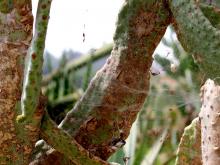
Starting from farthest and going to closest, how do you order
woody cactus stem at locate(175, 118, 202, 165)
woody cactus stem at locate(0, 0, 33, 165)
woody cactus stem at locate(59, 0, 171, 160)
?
1. woody cactus stem at locate(175, 118, 202, 165)
2. woody cactus stem at locate(59, 0, 171, 160)
3. woody cactus stem at locate(0, 0, 33, 165)

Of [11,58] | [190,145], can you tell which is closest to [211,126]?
[190,145]

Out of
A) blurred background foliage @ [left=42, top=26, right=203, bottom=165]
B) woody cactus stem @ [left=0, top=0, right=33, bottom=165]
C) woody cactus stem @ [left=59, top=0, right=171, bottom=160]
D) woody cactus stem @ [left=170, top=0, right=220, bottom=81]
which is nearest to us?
woody cactus stem @ [left=170, top=0, right=220, bottom=81]

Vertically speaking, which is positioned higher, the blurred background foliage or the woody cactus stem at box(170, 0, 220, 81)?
the woody cactus stem at box(170, 0, 220, 81)

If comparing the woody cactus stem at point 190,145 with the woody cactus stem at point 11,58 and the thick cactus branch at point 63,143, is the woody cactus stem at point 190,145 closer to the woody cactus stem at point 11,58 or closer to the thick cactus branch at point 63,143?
the thick cactus branch at point 63,143

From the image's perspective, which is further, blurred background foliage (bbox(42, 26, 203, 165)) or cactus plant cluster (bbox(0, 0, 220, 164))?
blurred background foliage (bbox(42, 26, 203, 165))

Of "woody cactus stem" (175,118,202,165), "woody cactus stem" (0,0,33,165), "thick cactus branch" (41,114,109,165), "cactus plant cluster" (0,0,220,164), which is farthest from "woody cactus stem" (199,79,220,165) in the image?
"woody cactus stem" (0,0,33,165)

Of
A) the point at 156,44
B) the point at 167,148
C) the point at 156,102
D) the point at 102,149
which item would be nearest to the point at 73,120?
the point at 102,149

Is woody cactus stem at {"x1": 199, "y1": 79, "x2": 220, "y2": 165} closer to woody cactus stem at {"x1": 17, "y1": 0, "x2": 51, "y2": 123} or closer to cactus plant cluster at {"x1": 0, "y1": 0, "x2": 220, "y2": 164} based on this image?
cactus plant cluster at {"x1": 0, "y1": 0, "x2": 220, "y2": 164}
